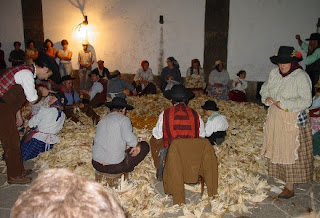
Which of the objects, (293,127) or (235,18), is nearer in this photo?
(293,127)

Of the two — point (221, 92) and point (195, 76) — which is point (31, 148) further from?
point (195, 76)

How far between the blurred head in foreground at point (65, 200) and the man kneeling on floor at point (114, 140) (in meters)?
3.89

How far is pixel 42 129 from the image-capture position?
708 centimetres

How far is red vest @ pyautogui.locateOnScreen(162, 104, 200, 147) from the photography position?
5109 millimetres

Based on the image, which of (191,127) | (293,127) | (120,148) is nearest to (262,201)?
(293,127)

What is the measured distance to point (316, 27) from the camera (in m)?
13.2

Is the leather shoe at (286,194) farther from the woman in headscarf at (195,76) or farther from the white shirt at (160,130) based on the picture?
the woman in headscarf at (195,76)

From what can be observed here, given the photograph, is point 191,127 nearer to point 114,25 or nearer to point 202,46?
point 202,46

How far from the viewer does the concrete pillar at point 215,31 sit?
46.1 ft

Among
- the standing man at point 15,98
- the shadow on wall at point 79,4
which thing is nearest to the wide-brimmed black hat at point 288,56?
the standing man at point 15,98

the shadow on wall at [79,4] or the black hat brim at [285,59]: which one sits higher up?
the shadow on wall at [79,4]

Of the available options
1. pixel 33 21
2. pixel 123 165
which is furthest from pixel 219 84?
pixel 33 21

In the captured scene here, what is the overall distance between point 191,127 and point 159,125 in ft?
2.12

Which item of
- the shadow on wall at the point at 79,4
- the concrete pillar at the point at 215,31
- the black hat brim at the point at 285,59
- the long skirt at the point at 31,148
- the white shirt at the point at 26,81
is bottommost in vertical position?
the long skirt at the point at 31,148
